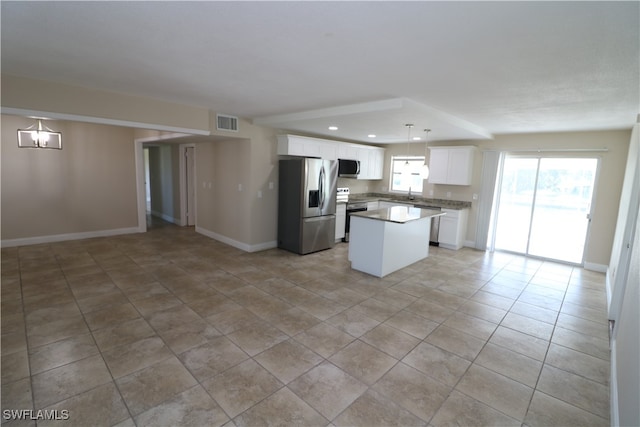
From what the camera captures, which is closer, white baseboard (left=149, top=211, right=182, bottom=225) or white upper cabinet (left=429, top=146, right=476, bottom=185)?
white upper cabinet (left=429, top=146, right=476, bottom=185)

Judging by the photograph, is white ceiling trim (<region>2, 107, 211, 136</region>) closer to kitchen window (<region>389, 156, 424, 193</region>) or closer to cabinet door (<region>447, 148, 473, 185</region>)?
kitchen window (<region>389, 156, 424, 193</region>)

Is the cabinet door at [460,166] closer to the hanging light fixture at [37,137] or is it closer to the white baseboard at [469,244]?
the white baseboard at [469,244]

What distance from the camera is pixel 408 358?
267 cm

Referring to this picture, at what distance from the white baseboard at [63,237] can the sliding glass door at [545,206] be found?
327 inches

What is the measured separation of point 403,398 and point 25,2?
355cm

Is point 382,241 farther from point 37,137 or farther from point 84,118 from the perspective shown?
point 37,137

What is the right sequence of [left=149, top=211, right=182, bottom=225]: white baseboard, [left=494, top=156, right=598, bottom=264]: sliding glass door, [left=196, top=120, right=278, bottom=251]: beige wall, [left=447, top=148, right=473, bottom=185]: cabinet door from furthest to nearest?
[left=149, top=211, right=182, bottom=225]: white baseboard, [left=447, top=148, right=473, bottom=185]: cabinet door, [left=196, top=120, right=278, bottom=251]: beige wall, [left=494, top=156, right=598, bottom=264]: sliding glass door

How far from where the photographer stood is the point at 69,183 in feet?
19.3

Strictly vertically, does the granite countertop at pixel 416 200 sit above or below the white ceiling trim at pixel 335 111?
below

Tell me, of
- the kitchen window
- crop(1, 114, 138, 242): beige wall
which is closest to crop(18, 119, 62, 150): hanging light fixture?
crop(1, 114, 138, 242): beige wall

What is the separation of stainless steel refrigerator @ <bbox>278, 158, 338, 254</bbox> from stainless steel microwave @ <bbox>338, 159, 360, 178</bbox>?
2.63 feet

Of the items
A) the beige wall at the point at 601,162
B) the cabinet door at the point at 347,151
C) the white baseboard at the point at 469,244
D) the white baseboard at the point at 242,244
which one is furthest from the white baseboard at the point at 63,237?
the beige wall at the point at 601,162

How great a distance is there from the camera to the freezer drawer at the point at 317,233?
562cm

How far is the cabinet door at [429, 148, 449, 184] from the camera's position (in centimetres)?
657
